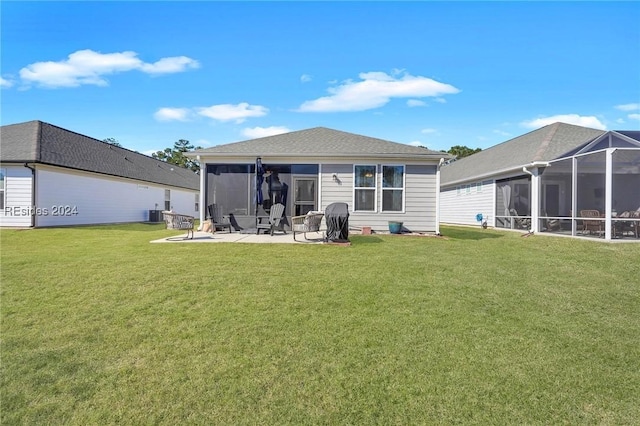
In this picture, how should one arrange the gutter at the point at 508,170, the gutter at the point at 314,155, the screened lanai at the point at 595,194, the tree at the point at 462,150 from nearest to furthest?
the screened lanai at the point at 595,194 → the gutter at the point at 314,155 → the gutter at the point at 508,170 → the tree at the point at 462,150

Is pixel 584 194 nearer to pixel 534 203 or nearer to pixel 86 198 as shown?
pixel 534 203

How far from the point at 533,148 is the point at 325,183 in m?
10.4

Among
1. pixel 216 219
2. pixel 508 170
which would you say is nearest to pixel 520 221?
pixel 508 170

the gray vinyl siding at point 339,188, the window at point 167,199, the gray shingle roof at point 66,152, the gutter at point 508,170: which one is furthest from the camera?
the window at point 167,199

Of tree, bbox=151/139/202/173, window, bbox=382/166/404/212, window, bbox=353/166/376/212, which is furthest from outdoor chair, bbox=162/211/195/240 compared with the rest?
tree, bbox=151/139/202/173

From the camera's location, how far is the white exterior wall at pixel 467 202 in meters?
18.2

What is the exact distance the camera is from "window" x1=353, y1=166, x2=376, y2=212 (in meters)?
12.6

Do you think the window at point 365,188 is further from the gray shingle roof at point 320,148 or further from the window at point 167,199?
the window at point 167,199

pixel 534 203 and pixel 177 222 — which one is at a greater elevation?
pixel 534 203

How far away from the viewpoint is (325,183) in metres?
12.7

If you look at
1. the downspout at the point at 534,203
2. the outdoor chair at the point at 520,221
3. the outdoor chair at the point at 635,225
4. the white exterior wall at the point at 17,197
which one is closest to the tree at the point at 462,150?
the outdoor chair at the point at 520,221

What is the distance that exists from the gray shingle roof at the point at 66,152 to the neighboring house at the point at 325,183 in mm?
8364

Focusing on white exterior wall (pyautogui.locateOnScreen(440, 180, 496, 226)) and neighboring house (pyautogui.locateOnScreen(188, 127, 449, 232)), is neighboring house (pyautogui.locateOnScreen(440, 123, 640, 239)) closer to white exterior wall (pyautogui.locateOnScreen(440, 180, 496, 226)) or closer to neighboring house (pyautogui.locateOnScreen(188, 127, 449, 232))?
white exterior wall (pyautogui.locateOnScreen(440, 180, 496, 226))

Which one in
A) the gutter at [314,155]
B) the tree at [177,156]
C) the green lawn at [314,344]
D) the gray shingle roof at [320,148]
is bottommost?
the green lawn at [314,344]
